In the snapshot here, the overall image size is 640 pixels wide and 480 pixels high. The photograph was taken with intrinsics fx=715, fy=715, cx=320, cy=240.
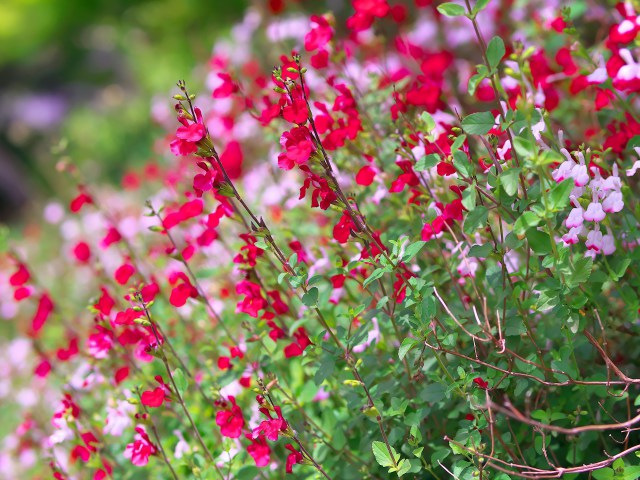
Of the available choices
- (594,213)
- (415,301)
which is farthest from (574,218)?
(415,301)

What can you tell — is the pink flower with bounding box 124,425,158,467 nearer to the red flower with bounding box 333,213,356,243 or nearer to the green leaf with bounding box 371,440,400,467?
the green leaf with bounding box 371,440,400,467

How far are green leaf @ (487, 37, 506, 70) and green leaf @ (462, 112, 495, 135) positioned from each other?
10cm

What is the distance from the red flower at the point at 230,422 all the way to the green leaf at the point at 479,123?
2.64 ft

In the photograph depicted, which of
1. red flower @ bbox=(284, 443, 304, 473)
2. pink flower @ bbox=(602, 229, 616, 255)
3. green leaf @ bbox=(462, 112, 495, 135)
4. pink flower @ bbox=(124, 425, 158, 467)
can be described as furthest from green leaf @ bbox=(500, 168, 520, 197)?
pink flower @ bbox=(124, 425, 158, 467)

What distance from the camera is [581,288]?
1.60 m

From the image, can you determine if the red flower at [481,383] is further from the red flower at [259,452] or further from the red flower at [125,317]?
the red flower at [125,317]

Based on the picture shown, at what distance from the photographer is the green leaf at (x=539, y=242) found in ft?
4.73

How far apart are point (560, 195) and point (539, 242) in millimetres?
150

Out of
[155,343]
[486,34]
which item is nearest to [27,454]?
[155,343]

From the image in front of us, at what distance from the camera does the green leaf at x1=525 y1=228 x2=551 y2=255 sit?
1.44 meters

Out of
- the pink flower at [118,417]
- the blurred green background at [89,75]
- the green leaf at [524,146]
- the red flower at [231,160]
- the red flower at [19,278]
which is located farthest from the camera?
the blurred green background at [89,75]

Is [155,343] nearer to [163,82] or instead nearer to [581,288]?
[581,288]

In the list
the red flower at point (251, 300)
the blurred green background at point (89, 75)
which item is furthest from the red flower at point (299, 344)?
the blurred green background at point (89, 75)

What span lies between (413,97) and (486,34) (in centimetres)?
275
